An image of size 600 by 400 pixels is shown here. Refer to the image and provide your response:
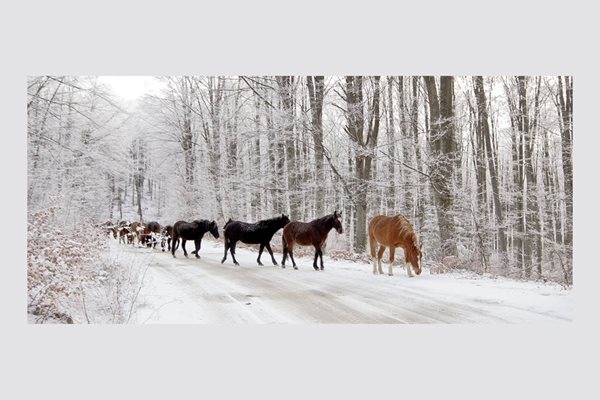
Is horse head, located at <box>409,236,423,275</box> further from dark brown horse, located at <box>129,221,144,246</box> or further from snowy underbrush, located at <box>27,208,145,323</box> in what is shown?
dark brown horse, located at <box>129,221,144,246</box>

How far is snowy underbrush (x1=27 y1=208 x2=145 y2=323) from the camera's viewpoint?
623 cm

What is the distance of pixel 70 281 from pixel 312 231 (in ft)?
15.6

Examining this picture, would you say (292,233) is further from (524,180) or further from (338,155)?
(524,180)

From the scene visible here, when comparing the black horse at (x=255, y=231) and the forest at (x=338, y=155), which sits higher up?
the forest at (x=338, y=155)

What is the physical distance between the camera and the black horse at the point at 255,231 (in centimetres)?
973

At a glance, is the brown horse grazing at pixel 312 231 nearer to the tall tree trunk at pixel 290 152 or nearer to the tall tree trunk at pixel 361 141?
the tall tree trunk at pixel 290 152

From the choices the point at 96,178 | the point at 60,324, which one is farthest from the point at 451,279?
the point at 96,178

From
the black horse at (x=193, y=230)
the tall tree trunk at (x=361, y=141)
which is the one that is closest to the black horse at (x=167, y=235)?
the black horse at (x=193, y=230)

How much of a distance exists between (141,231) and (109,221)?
2.15 m

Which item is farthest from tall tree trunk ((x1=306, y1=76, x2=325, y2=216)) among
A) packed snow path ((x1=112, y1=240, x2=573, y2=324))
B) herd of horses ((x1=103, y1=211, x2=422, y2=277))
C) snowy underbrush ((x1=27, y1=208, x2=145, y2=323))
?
snowy underbrush ((x1=27, y1=208, x2=145, y2=323))

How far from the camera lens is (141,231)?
10906 mm

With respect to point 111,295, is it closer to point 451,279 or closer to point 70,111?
point 70,111

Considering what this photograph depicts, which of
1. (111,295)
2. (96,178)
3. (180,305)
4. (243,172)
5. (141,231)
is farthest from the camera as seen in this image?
(141,231)

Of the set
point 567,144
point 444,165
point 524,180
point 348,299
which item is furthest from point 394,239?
point 567,144
